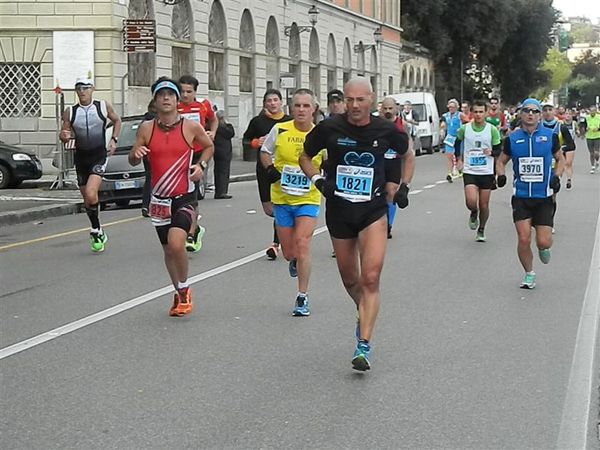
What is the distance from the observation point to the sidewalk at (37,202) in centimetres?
1780

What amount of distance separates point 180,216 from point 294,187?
41.5 inches

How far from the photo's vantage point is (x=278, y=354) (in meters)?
7.55

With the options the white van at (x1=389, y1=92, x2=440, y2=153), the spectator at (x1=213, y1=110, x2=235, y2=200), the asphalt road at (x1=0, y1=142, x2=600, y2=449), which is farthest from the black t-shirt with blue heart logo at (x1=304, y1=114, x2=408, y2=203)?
the white van at (x1=389, y1=92, x2=440, y2=153)

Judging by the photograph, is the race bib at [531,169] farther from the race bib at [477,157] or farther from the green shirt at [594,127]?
the green shirt at [594,127]

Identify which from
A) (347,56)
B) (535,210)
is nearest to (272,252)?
(535,210)

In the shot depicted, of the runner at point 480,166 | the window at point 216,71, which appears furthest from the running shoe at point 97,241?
the window at point 216,71

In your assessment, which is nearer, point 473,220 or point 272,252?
point 272,252

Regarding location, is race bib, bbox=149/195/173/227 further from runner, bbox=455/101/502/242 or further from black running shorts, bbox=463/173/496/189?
black running shorts, bbox=463/173/496/189

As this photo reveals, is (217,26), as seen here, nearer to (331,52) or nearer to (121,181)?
(331,52)

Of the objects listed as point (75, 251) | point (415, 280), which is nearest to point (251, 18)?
point (75, 251)

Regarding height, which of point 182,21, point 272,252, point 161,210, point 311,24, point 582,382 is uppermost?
point 311,24

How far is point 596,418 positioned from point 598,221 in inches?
441

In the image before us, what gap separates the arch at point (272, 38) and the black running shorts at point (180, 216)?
35228 mm

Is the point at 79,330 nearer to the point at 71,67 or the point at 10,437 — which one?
the point at 10,437
